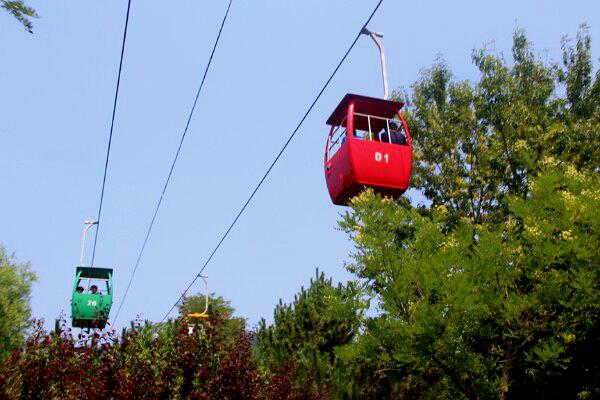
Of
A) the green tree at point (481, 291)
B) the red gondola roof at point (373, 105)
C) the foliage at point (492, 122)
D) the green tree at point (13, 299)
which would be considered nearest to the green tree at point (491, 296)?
the green tree at point (481, 291)

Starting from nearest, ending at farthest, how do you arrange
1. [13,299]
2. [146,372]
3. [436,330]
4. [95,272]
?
[436,330], [146,372], [95,272], [13,299]

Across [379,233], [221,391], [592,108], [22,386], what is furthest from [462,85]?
[22,386]

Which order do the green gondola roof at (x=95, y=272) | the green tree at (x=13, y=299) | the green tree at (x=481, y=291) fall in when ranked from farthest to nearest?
1. the green tree at (x=13, y=299)
2. the green gondola roof at (x=95, y=272)
3. the green tree at (x=481, y=291)

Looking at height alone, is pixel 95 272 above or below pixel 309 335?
above

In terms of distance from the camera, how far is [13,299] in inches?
1813

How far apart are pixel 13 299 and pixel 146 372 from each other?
38.0m

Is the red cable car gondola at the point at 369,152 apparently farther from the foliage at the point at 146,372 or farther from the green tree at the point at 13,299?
Result: the green tree at the point at 13,299

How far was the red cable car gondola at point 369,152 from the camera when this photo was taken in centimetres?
1212

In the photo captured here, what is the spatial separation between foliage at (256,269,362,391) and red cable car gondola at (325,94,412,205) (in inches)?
198

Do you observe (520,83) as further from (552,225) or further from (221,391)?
(221,391)

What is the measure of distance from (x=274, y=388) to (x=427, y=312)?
3.59 meters

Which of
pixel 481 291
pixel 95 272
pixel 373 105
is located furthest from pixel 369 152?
pixel 95 272

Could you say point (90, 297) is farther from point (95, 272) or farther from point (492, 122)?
point (492, 122)

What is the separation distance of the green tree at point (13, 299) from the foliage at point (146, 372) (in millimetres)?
32369
